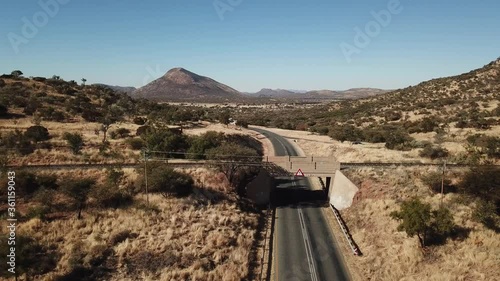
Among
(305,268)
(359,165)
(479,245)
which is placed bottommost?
(305,268)

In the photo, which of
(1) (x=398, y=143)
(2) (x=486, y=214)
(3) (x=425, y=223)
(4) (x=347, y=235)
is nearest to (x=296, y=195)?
(4) (x=347, y=235)

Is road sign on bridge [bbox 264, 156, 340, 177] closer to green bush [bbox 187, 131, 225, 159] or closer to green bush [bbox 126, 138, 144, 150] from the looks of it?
green bush [bbox 187, 131, 225, 159]

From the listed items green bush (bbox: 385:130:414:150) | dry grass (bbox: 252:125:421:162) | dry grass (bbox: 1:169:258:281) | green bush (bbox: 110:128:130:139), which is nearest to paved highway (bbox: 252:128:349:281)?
dry grass (bbox: 1:169:258:281)

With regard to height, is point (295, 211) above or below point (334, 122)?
below

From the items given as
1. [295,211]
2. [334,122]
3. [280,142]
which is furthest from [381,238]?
[334,122]

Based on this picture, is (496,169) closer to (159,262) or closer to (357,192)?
(357,192)

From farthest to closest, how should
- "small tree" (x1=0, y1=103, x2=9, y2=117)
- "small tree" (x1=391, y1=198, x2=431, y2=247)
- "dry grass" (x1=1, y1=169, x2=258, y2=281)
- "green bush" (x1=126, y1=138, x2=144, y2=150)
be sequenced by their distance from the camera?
"small tree" (x1=0, y1=103, x2=9, y2=117)
"green bush" (x1=126, y1=138, x2=144, y2=150)
"small tree" (x1=391, y1=198, x2=431, y2=247)
"dry grass" (x1=1, y1=169, x2=258, y2=281)

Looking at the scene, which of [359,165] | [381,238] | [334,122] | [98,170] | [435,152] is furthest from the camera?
[334,122]
